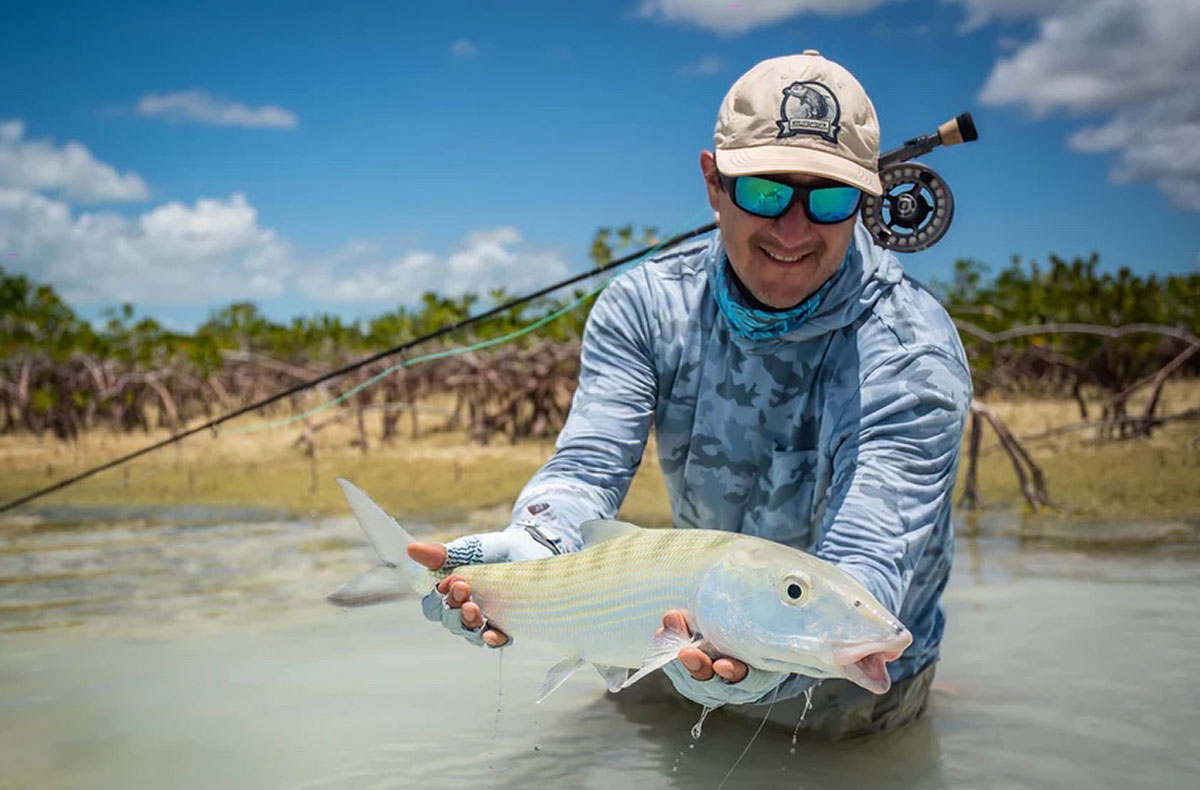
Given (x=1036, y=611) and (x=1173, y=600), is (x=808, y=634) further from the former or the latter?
(x=1173, y=600)

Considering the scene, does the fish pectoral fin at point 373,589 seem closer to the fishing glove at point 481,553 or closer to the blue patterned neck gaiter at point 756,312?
the fishing glove at point 481,553

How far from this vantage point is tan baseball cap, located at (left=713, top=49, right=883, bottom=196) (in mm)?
2395

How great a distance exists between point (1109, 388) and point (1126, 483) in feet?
21.4

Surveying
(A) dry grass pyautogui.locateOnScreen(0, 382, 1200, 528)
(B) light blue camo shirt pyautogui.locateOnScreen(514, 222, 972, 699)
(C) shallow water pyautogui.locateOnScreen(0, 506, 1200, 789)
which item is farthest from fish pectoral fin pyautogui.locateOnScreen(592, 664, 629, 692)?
(A) dry grass pyautogui.locateOnScreen(0, 382, 1200, 528)

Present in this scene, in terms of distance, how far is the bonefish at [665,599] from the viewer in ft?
5.83

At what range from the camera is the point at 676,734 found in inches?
136

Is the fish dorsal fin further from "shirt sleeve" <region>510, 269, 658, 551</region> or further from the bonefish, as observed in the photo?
"shirt sleeve" <region>510, 269, 658, 551</region>

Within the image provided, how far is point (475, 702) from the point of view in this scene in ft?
12.7

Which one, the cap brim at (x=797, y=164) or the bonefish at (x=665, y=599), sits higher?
the cap brim at (x=797, y=164)

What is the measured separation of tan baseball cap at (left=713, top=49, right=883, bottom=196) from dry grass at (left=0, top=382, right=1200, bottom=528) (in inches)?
211

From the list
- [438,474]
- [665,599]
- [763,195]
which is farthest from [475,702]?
[438,474]

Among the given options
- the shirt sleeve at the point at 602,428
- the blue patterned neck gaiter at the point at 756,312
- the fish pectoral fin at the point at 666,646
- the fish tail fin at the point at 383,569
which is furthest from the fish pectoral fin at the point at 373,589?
the blue patterned neck gaiter at the point at 756,312

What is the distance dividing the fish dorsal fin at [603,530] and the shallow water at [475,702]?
1149mm

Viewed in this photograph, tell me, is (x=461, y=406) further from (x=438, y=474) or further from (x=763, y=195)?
(x=763, y=195)
